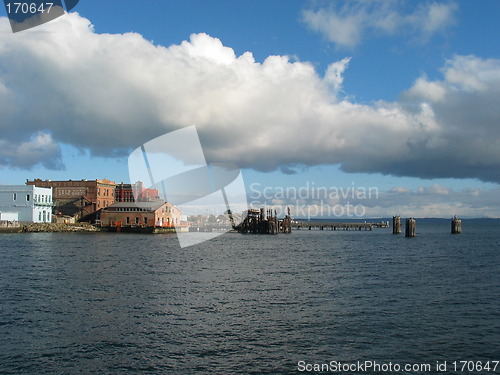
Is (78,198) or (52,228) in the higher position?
(78,198)

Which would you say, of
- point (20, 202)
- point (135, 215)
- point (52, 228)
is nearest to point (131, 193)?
point (135, 215)

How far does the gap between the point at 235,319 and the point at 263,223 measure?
119840 mm

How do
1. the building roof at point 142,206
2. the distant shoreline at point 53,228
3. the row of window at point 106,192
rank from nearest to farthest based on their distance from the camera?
the distant shoreline at point 53,228 < the building roof at point 142,206 < the row of window at point 106,192

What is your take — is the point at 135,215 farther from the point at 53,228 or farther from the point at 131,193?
the point at 131,193

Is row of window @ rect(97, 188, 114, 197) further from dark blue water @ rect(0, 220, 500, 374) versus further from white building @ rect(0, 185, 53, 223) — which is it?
dark blue water @ rect(0, 220, 500, 374)

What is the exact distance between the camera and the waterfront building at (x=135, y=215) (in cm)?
13238

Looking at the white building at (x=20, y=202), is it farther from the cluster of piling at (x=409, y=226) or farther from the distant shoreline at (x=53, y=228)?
the cluster of piling at (x=409, y=226)

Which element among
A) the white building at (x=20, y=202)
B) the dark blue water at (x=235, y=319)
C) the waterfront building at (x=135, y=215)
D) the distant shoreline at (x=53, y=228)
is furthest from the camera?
the waterfront building at (x=135, y=215)

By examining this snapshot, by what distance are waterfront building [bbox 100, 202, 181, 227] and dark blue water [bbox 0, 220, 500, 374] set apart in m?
85.7

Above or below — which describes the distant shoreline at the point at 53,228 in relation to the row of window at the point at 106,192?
below

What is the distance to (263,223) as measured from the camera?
14575 centimetres

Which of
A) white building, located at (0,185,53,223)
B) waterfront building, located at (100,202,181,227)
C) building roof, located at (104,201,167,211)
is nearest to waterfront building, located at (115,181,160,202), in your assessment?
building roof, located at (104,201,167,211)

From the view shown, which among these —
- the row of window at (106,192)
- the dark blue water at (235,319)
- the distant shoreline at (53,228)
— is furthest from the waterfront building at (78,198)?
the dark blue water at (235,319)

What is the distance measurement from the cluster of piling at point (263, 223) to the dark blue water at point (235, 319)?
9530cm
